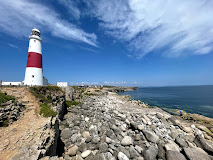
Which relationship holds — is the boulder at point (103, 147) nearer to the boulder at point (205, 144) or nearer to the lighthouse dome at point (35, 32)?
the boulder at point (205, 144)

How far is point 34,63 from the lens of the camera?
58.0 feet

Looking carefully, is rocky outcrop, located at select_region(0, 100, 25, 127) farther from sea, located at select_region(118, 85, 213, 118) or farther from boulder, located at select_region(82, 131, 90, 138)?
sea, located at select_region(118, 85, 213, 118)

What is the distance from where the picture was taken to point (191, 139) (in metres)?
9.30

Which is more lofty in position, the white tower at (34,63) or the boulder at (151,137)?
the white tower at (34,63)

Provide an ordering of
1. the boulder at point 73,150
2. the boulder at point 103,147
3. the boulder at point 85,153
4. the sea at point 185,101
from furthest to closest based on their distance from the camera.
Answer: the sea at point 185,101 < the boulder at point 73,150 < the boulder at point 103,147 < the boulder at point 85,153

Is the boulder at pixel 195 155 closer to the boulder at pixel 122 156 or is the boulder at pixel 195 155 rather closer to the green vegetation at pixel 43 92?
the boulder at pixel 122 156

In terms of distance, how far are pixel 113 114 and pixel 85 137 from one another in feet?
19.5

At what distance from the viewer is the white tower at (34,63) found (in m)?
17.6

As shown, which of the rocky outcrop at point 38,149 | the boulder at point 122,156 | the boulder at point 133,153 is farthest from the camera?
the boulder at point 133,153

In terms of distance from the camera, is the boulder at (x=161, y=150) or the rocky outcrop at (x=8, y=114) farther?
the boulder at (x=161, y=150)

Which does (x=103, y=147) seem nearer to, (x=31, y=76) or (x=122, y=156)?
(x=122, y=156)

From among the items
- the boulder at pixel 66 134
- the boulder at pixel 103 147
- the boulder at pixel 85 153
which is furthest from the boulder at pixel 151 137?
the boulder at pixel 66 134

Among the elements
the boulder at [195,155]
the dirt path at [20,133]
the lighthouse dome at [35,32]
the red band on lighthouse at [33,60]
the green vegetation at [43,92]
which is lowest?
the boulder at [195,155]

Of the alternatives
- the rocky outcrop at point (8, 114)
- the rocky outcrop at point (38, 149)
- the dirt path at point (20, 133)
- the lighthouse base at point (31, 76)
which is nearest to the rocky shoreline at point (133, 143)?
the rocky outcrop at point (38, 149)
